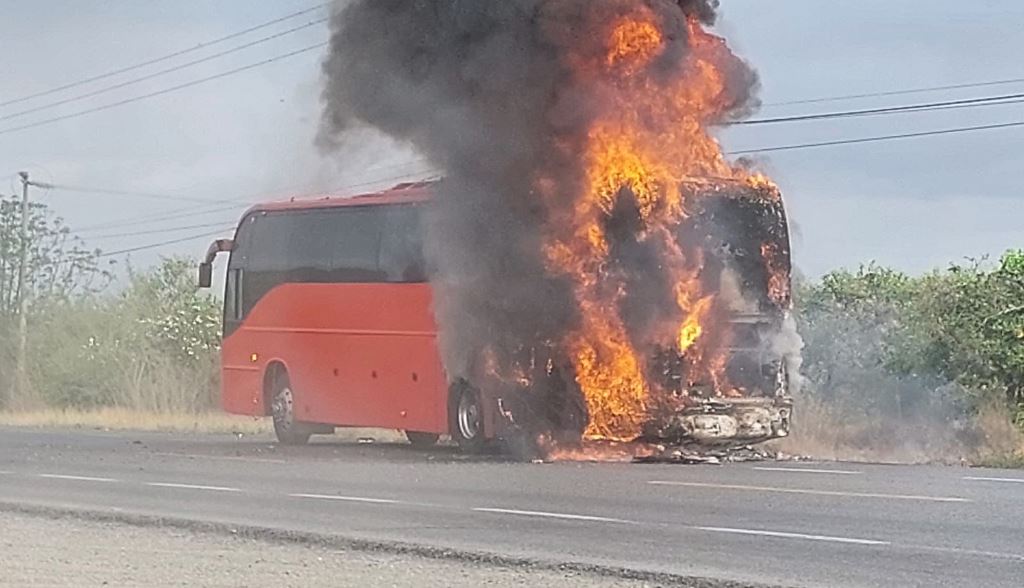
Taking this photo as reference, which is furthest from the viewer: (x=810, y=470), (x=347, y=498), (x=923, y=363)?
(x=923, y=363)

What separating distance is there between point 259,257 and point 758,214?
36.0 ft

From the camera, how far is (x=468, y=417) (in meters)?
26.2

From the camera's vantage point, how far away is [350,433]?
36031 mm

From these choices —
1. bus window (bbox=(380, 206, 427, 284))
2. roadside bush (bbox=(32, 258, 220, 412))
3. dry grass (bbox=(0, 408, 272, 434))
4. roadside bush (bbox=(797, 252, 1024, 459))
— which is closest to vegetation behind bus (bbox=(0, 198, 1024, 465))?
roadside bush (bbox=(797, 252, 1024, 459))

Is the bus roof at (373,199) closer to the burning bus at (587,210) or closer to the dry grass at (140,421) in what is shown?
the burning bus at (587,210)

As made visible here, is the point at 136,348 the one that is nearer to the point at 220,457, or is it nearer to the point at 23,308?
the point at 23,308

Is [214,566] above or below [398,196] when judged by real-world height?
below

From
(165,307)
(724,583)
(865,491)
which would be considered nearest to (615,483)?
(865,491)

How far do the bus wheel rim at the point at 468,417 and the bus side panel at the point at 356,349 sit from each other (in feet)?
2.18

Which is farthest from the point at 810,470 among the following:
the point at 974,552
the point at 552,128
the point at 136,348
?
the point at 136,348

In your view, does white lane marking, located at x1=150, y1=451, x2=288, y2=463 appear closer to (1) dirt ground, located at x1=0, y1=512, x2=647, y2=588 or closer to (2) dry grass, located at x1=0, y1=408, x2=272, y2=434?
(1) dirt ground, located at x1=0, y1=512, x2=647, y2=588

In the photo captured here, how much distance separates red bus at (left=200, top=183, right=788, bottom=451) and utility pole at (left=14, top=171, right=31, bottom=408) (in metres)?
22.0

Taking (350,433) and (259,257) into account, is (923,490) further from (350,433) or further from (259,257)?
(350,433)

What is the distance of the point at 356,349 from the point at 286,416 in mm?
2708
